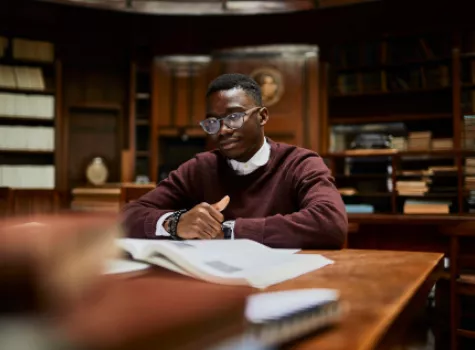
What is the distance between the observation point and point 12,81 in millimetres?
5746

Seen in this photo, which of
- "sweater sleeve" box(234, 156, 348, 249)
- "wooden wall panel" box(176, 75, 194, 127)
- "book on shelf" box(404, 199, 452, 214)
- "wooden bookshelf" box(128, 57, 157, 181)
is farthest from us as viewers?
"wooden wall panel" box(176, 75, 194, 127)

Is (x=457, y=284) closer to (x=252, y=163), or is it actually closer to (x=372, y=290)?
(x=252, y=163)

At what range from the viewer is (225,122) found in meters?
1.88

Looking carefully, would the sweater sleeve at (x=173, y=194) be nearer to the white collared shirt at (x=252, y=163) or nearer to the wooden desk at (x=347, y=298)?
the white collared shirt at (x=252, y=163)

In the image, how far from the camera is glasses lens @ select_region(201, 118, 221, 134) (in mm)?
1851

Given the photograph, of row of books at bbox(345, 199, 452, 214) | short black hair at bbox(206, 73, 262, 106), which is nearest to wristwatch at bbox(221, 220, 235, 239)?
short black hair at bbox(206, 73, 262, 106)

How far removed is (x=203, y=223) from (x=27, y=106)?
16.5 ft

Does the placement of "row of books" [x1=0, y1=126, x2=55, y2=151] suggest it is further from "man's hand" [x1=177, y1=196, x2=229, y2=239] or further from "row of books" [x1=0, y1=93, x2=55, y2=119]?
"man's hand" [x1=177, y1=196, x2=229, y2=239]

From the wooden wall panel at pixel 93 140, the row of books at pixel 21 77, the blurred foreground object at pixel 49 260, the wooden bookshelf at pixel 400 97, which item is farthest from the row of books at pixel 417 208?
the row of books at pixel 21 77

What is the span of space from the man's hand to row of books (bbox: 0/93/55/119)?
493 centimetres

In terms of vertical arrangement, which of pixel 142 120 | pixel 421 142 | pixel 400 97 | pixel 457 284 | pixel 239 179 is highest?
pixel 400 97

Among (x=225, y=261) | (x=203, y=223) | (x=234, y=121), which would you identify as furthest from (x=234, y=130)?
(x=225, y=261)

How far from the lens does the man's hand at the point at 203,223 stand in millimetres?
1382

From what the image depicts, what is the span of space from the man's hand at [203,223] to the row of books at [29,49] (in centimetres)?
516
